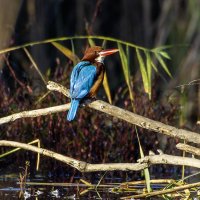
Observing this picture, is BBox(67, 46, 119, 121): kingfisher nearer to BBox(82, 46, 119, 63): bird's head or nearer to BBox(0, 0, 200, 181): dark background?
BBox(82, 46, 119, 63): bird's head

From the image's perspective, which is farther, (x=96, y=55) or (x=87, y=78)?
(x=96, y=55)

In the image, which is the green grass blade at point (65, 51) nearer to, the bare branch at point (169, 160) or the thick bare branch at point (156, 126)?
the thick bare branch at point (156, 126)

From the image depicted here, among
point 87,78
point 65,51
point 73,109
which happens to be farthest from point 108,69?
point 73,109

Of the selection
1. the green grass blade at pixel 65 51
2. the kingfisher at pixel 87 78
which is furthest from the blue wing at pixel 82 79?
the green grass blade at pixel 65 51

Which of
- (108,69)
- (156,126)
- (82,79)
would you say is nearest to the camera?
(156,126)

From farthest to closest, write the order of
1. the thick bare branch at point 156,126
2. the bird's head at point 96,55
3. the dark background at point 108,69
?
the dark background at point 108,69 < the bird's head at point 96,55 < the thick bare branch at point 156,126

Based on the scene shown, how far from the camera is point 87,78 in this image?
586cm

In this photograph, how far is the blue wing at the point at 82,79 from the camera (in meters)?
5.57

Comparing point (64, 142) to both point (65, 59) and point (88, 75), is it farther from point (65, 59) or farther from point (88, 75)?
point (65, 59)

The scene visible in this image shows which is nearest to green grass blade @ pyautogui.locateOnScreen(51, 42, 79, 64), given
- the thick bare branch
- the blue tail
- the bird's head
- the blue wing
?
the bird's head

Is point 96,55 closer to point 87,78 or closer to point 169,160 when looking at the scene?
point 87,78

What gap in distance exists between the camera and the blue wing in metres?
5.57

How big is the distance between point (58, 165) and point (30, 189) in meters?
0.79

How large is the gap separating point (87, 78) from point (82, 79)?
0.19ft
